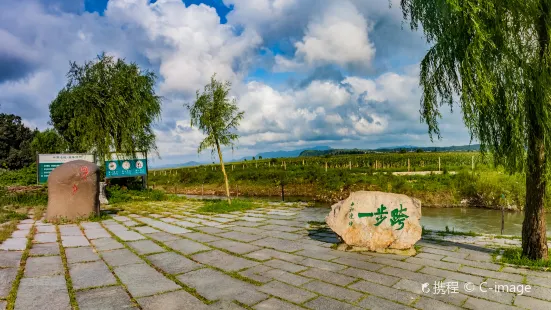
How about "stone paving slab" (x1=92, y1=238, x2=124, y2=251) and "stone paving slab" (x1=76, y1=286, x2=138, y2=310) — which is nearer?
"stone paving slab" (x1=76, y1=286, x2=138, y2=310)

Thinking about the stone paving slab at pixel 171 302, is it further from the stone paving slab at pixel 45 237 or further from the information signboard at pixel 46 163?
the information signboard at pixel 46 163

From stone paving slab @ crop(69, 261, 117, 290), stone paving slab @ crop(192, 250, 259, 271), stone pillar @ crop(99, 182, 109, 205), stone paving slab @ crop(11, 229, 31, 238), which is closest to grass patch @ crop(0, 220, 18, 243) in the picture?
stone paving slab @ crop(11, 229, 31, 238)

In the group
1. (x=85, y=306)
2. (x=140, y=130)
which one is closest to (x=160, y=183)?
(x=140, y=130)

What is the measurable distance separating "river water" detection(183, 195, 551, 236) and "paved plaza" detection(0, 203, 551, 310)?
4.52 meters

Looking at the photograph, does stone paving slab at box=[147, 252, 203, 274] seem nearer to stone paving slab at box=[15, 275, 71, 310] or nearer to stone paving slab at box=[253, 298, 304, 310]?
stone paving slab at box=[15, 275, 71, 310]

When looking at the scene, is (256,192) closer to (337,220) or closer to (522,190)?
(522,190)

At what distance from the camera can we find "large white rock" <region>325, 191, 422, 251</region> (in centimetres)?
615

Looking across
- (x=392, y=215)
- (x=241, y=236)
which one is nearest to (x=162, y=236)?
(x=241, y=236)

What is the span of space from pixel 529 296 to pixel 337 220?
311 cm

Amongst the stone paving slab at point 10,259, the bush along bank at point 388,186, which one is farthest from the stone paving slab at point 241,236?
the bush along bank at point 388,186

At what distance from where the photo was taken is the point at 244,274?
16.1 feet

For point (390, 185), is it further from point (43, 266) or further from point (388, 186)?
point (43, 266)

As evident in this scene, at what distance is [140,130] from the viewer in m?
18.2

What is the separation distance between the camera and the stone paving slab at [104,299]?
3.72 metres
